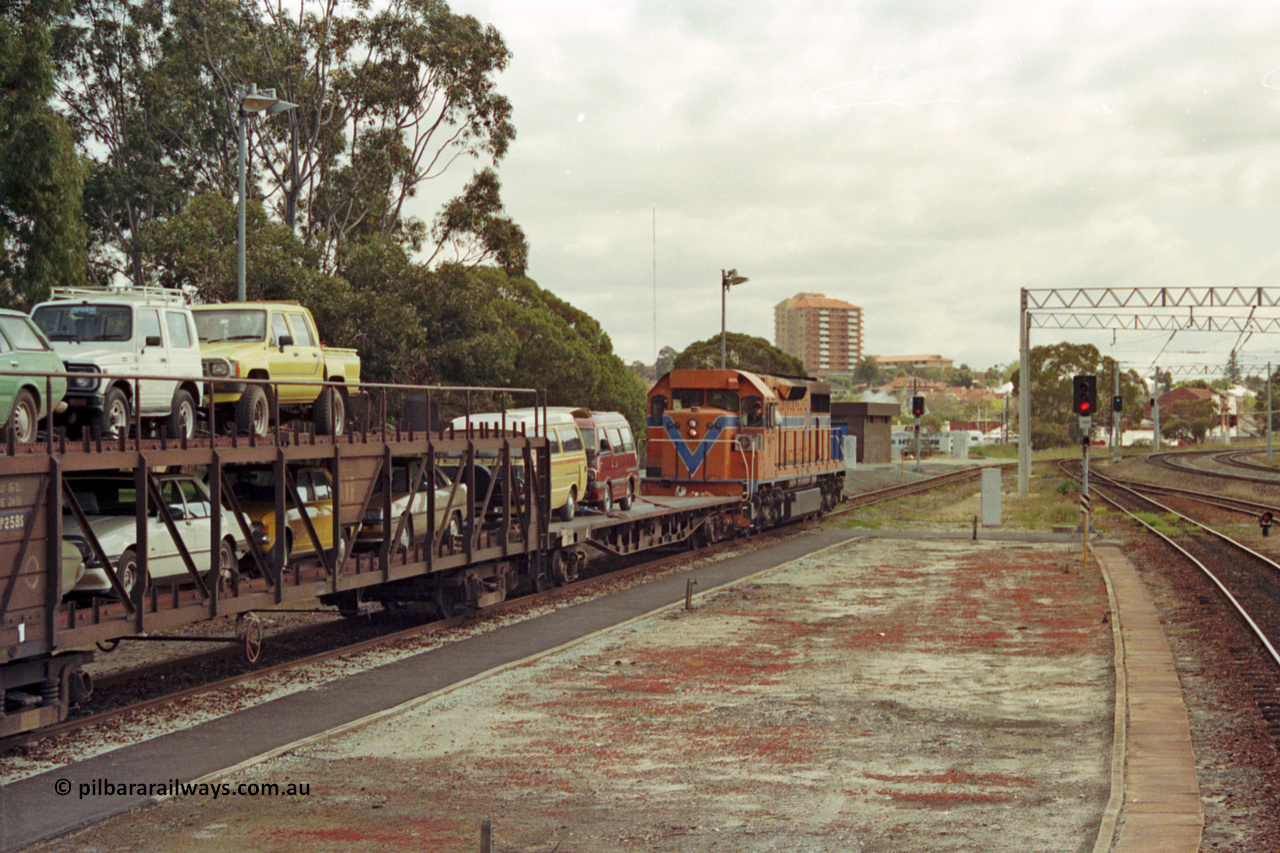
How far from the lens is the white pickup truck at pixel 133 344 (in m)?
12.9

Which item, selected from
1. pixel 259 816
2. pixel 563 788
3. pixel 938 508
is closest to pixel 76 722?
pixel 259 816

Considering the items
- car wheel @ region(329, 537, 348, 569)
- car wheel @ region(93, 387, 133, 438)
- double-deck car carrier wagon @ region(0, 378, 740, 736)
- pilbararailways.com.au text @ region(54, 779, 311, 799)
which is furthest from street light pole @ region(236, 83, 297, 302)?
pilbararailways.com.au text @ region(54, 779, 311, 799)

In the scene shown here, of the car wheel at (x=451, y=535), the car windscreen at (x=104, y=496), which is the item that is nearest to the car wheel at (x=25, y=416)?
the car windscreen at (x=104, y=496)

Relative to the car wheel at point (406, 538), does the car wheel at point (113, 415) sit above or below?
above

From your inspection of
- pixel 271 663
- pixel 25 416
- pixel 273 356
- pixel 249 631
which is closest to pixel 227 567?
pixel 249 631

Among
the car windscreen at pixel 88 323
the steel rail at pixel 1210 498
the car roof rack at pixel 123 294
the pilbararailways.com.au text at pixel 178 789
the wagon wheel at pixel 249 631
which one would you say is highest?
the car roof rack at pixel 123 294

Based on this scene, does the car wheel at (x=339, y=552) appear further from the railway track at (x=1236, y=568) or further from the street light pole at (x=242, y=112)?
the railway track at (x=1236, y=568)

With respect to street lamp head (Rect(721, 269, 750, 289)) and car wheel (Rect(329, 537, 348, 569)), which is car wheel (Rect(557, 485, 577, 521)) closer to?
car wheel (Rect(329, 537, 348, 569))

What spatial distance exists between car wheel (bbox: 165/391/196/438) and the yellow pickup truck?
1376 millimetres

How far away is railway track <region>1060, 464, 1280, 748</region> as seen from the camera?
1428 cm

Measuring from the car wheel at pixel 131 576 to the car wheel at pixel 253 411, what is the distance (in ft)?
6.70

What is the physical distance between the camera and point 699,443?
98.2 ft

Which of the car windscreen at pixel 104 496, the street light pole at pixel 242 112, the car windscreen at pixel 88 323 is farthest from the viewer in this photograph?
the street light pole at pixel 242 112

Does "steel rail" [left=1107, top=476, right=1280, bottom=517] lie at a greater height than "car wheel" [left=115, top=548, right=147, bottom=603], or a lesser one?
lesser
